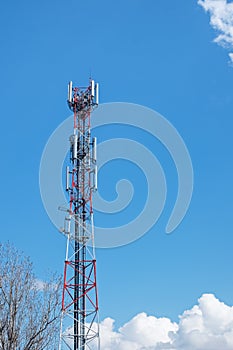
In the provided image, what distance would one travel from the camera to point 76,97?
33.5 meters

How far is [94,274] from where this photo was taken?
1205 inches

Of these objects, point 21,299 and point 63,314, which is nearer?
point 21,299

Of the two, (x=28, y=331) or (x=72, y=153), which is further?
(x=72, y=153)

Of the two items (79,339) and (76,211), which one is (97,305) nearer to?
(79,339)

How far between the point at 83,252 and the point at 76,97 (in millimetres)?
8947

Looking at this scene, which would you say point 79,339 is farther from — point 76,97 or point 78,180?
point 76,97

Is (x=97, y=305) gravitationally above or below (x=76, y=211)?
below

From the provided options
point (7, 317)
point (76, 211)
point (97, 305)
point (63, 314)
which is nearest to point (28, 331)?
point (7, 317)

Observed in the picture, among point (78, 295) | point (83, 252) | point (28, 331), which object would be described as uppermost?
point (83, 252)

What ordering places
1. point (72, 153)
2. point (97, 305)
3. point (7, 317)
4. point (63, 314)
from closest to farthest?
point (7, 317) < point (63, 314) < point (97, 305) < point (72, 153)

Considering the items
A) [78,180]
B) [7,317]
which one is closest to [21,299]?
[7,317]

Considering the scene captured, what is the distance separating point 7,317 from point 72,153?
1204 cm

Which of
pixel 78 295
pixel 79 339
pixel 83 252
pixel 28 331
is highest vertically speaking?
pixel 83 252

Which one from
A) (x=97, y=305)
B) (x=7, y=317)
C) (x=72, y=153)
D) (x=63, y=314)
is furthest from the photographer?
(x=72, y=153)
